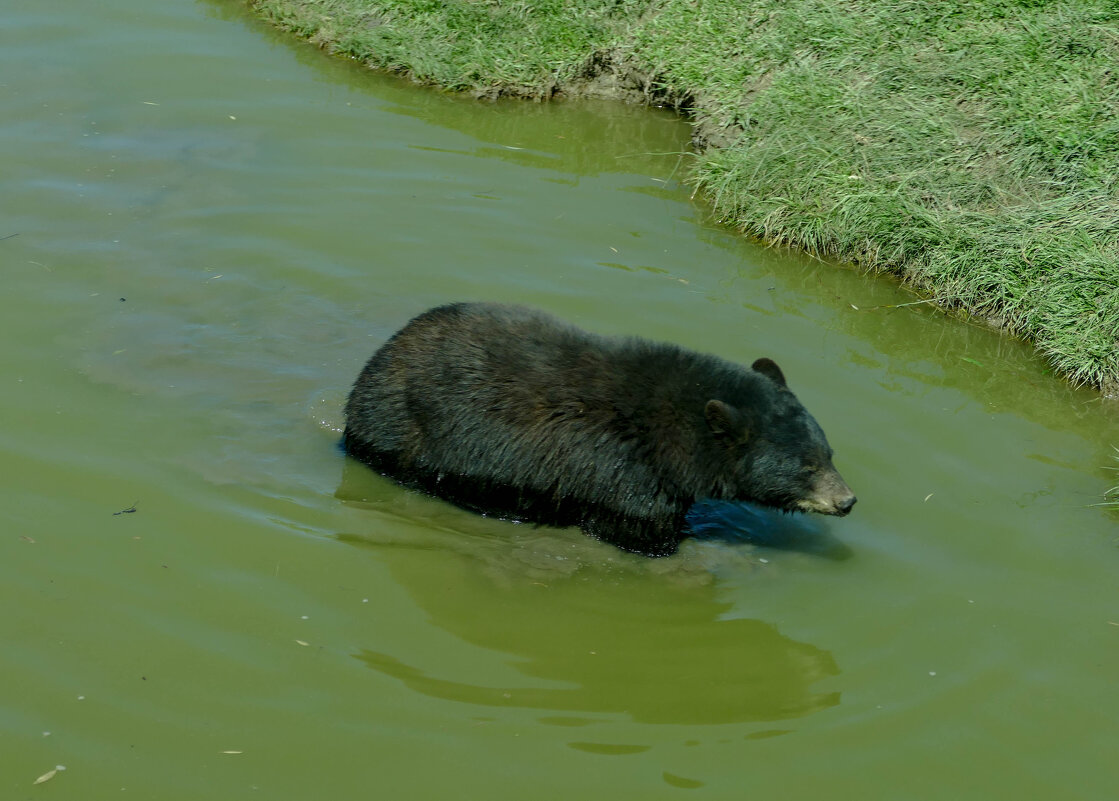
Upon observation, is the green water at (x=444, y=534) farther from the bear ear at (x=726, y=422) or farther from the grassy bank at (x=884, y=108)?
the bear ear at (x=726, y=422)

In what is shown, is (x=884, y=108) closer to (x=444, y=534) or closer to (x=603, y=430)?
(x=603, y=430)

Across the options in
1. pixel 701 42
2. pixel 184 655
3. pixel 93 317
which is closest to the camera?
pixel 184 655

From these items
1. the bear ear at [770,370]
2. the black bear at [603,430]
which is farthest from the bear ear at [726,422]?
the bear ear at [770,370]

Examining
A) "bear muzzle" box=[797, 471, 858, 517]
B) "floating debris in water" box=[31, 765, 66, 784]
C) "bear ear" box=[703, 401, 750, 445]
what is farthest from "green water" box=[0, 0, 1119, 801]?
"bear ear" box=[703, 401, 750, 445]

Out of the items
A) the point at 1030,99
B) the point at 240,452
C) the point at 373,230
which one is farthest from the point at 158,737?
the point at 1030,99

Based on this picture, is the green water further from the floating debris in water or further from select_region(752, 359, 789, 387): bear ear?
select_region(752, 359, 789, 387): bear ear

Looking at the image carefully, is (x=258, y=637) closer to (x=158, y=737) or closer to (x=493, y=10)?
(x=158, y=737)

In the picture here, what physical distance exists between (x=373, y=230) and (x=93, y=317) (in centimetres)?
244

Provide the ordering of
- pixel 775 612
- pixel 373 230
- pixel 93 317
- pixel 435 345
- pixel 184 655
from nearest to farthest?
pixel 184 655
pixel 775 612
pixel 435 345
pixel 93 317
pixel 373 230

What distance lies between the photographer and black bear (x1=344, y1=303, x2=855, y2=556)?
6.58 metres

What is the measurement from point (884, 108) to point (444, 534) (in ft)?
20.3

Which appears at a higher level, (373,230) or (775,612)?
(373,230)

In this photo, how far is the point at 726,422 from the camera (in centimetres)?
644

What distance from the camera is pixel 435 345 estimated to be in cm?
683
